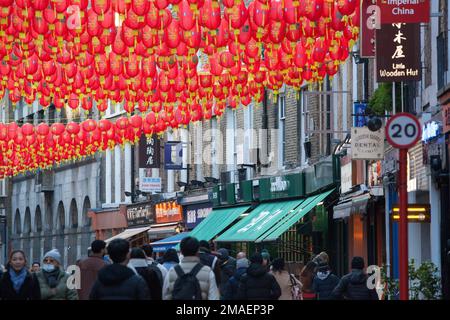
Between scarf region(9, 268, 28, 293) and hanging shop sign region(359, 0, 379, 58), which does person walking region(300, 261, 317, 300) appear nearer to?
hanging shop sign region(359, 0, 379, 58)

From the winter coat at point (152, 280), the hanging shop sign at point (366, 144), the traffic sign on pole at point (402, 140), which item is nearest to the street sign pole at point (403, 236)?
the traffic sign on pole at point (402, 140)

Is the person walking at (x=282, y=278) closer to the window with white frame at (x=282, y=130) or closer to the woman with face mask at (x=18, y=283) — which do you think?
the woman with face mask at (x=18, y=283)

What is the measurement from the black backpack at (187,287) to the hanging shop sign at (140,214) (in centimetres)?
3874

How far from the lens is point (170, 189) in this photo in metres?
55.5

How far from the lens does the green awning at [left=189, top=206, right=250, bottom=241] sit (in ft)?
150

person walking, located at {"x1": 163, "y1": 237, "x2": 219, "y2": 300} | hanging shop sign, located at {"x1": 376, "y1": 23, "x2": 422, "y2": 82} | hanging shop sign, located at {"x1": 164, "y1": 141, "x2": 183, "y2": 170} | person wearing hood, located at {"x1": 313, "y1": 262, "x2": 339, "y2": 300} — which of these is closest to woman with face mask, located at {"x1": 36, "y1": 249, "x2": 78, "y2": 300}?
person walking, located at {"x1": 163, "y1": 237, "x2": 219, "y2": 300}

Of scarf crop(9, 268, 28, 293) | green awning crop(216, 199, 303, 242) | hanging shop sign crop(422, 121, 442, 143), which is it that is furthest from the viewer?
green awning crop(216, 199, 303, 242)

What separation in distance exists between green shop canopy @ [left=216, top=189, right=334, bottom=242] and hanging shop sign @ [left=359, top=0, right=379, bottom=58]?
6.67m

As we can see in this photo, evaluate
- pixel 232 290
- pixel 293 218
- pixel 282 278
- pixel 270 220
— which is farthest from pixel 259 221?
pixel 232 290

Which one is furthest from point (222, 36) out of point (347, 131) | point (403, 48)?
point (347, 131)

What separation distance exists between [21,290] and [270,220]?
22.7 m

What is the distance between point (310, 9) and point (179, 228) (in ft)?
101

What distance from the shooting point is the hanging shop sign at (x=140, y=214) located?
56.7 meters
